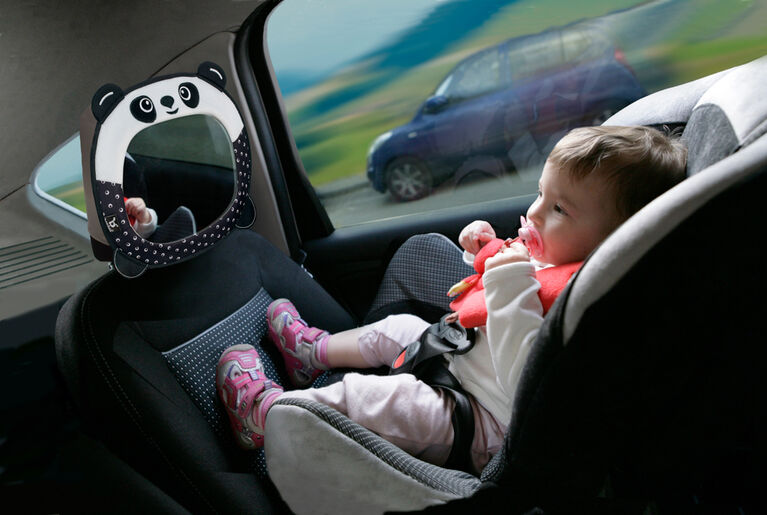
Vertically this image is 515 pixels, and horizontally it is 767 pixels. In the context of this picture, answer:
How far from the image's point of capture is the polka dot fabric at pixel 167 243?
105 centimetres

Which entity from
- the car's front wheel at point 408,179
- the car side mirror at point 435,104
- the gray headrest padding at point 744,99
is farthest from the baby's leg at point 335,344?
the car side mirror at point 435,104

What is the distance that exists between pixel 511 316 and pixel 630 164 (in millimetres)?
352

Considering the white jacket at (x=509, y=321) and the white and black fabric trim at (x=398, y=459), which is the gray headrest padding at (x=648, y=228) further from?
the white and black fabric trim at (x=398, y=459)

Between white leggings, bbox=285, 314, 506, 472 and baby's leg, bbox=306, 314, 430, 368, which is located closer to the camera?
white leggings, bbox=285, 314, 506, 472

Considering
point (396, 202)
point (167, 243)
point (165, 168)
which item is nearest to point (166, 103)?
point (165, 168)

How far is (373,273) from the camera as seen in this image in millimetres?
1923

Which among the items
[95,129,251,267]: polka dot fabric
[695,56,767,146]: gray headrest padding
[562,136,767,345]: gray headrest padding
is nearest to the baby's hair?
[695,56,767,146]: gray headrest padding

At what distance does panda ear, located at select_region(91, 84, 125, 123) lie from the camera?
101 centimetres

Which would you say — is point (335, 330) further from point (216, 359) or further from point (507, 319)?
point (507, 319)

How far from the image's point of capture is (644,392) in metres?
0.77

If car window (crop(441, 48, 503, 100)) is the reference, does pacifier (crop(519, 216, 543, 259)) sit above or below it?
below

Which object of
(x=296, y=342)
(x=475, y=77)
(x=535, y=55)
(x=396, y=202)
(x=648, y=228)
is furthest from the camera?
(x=396, y=202)

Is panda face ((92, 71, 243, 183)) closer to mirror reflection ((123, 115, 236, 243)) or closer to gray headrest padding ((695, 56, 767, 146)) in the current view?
mirror reflection ((123, 115, 236, 243))

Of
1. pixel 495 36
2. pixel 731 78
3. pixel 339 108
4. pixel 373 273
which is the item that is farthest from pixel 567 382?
pixel 339 108
